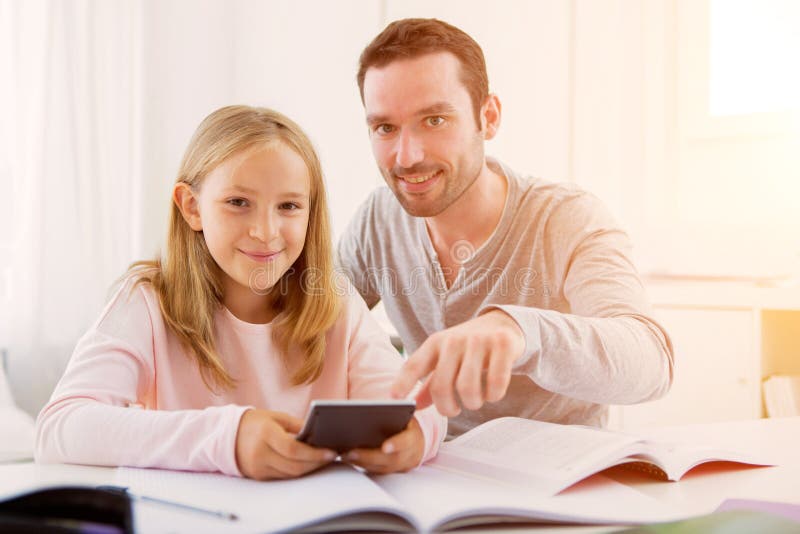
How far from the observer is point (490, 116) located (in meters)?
1.81

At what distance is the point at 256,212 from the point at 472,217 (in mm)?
589

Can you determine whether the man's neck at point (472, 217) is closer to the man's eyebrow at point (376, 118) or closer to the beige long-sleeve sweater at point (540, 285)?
the beige long-sleeve sweater at point (540, 285)

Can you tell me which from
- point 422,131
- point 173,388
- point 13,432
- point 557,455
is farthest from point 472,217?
point 13,432

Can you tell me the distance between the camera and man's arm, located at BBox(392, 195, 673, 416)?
80cm

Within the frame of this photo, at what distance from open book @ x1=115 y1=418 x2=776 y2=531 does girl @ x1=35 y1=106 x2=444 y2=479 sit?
282mm

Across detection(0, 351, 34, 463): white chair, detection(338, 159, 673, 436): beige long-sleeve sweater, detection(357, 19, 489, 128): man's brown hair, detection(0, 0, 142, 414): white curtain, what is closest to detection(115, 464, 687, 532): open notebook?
detection(338, 159, 673, 436): beige long-sleeve sweater

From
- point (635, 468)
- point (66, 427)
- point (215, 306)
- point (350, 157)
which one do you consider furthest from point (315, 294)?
point (350, 157)

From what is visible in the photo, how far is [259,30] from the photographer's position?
3.26 meters

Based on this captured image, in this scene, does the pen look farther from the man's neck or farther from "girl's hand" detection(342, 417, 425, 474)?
the man's neck

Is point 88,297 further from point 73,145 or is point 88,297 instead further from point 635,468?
point 635,468

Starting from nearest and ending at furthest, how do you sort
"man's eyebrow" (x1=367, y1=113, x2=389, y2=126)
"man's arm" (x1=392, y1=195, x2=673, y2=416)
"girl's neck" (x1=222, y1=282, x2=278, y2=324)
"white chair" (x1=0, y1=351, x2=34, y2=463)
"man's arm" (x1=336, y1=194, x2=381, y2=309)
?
"man's arm" (x1=392, y1=195, x2=673, y2=416) < "girl's neck" (x1=222, y1=282, x2=278, y2=324) < "man's eyebrow" (x1=367, y1=113, x2=389, y2=126) < "man's arm" (x1=336, y1=194, x2=381, y2=309) < "white chair" (x1=0, y1=351, x2=34, y2=463)

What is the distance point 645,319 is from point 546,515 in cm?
57

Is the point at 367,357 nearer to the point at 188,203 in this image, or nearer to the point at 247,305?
the point at 247,305

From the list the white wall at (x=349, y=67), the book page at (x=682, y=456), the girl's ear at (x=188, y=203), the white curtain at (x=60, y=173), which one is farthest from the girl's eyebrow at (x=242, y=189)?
the white wall at (x=349, y=67)
